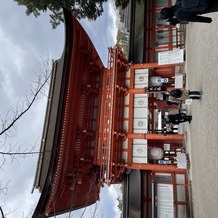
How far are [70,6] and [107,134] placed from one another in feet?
27.4

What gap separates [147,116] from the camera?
13.5m

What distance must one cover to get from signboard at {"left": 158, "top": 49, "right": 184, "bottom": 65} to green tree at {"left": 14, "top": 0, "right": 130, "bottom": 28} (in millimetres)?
5103

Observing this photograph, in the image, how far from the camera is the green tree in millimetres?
15398

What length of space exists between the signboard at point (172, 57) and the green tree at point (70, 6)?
510cm

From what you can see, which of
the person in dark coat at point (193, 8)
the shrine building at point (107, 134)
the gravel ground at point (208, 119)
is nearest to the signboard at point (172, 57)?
the shrine building at point (107, 134)

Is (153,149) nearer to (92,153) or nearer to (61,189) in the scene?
(92,153)

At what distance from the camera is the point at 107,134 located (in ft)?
41.7

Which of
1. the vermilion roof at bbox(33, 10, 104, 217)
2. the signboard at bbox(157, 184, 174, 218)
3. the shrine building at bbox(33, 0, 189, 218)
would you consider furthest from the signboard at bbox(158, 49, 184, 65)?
the signboard at bbox(157, 184, 174, 218)

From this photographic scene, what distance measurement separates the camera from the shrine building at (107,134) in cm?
1176

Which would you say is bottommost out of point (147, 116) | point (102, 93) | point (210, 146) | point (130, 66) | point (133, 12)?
point (210, 146)

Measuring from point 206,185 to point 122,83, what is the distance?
771 centimetres

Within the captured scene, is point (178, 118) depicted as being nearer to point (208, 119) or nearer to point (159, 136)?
point (208, 119)

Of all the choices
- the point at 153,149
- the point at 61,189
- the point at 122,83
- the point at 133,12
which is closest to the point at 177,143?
the point at 153,149

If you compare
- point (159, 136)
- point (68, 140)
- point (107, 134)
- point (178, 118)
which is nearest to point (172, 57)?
point (159, 136)
